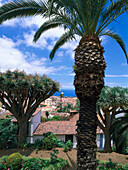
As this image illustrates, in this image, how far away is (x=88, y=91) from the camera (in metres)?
4.37

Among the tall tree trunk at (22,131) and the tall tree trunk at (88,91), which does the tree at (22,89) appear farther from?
the tall tree trunk at (88,91)

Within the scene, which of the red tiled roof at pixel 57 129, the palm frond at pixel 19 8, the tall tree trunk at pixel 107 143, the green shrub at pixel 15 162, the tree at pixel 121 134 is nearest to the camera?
the palm frond at pixel 19 8

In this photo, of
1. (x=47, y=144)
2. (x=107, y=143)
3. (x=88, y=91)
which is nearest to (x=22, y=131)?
(x=47, y=144)

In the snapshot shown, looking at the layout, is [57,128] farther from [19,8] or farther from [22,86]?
Result: [19,8]

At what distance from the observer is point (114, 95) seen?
9.31 meters

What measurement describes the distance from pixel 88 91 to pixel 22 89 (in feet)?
23.6

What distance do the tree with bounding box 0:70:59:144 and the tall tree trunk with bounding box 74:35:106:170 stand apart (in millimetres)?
6380

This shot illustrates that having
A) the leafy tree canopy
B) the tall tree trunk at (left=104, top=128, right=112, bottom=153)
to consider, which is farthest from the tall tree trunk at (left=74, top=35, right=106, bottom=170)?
the tall tree trunk at (left=104, top=128, right=112, bottom=153)

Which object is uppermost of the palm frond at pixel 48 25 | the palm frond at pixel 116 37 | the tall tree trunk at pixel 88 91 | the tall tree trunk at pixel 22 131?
the palm frond at pixel 48 25

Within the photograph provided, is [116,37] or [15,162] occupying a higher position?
[116,37]

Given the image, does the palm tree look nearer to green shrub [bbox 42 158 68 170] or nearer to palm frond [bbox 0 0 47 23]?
palm frond [bbox 0 0 47 23]

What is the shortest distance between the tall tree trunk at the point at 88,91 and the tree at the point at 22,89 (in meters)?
6.38

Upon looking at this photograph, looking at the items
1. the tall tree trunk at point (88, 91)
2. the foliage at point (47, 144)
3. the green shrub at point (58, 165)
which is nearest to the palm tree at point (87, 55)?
the tall tree trunk at point (88, 91)

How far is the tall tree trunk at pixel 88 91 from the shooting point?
14.2 ft
